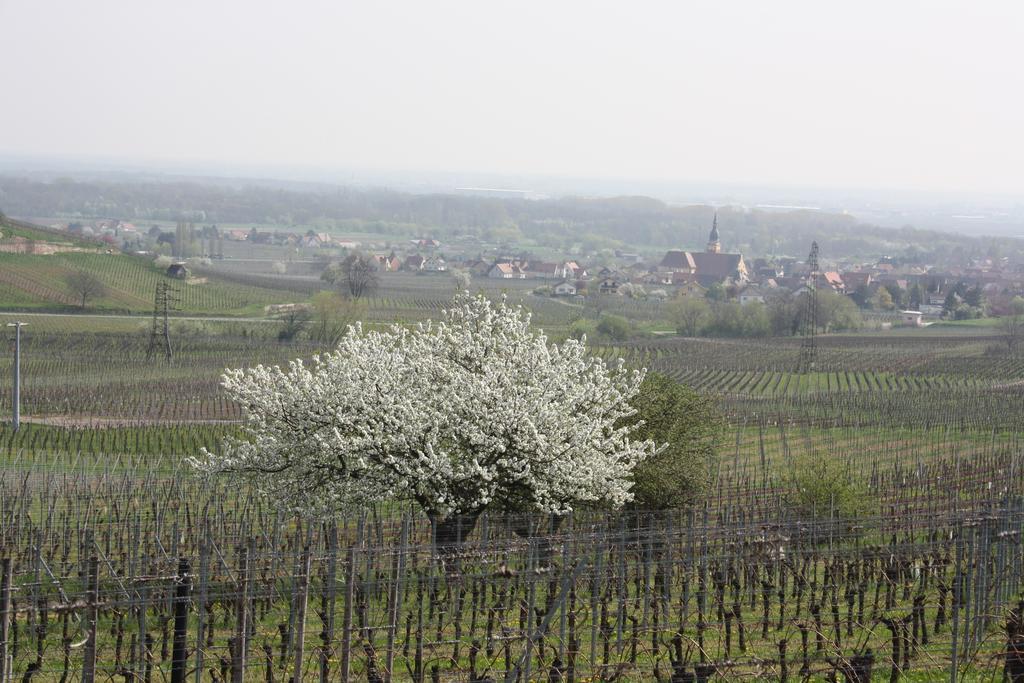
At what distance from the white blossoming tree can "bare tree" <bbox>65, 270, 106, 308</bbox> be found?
64.9 metres

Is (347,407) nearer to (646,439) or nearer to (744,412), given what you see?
(646,439)

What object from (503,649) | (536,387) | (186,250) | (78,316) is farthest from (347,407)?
(186,250)

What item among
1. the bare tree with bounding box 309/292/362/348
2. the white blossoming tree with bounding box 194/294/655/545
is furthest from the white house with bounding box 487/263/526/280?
the white blossoming tree with bounding box 194/294/655/545

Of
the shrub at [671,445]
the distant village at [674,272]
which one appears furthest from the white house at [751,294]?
the shrub at [671,445]

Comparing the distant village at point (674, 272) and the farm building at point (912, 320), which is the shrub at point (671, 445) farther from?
the farm building at point (912, 320)

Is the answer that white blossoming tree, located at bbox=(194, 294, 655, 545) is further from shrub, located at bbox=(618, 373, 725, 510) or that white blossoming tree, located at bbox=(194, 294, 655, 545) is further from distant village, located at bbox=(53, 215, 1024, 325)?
distant village, located at bbox=(53, 215, 1024, 325)

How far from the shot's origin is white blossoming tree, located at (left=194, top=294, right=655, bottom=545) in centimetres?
1703

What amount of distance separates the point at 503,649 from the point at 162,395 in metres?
35.5

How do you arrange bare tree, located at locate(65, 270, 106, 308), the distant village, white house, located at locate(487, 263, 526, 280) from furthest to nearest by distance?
white house, located at locate(487, 263, 526, 280) < the distant village < bare tree, located at locate(65, 270, 106, 308)

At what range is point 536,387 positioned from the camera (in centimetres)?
1783

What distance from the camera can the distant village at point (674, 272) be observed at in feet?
384

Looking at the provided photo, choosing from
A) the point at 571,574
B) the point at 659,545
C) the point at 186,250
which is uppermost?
the point at 571,574

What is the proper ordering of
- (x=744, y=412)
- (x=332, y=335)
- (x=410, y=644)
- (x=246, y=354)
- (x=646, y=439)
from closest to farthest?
1. (x=410, y=644)
2. (x=646, y=439)
3. (x=744, y=412)
4. (x=246, y=354)
5. (x=332, y=335)

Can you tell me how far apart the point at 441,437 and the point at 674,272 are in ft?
433
